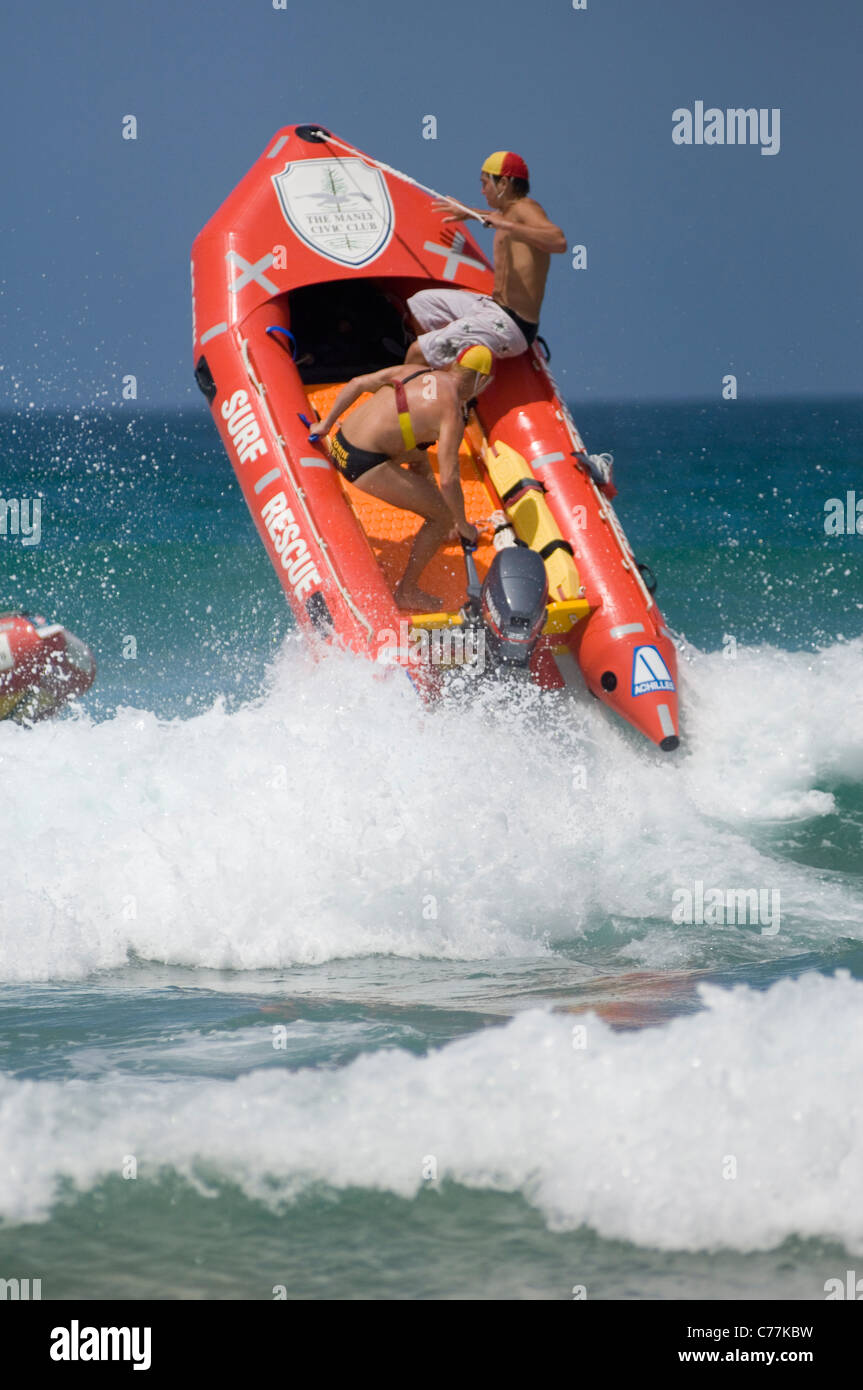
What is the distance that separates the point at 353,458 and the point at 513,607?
3.13 feet

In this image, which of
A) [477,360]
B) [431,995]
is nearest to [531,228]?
[477,360]

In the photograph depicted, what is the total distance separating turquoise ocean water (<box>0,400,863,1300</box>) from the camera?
8.15ft

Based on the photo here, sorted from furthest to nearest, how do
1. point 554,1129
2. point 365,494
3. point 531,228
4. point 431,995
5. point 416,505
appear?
point 365,494 → point 531,228 → point 416,505 → point 431,995 → point 554,1129

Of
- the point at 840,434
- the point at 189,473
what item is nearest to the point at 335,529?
the point at 189,473

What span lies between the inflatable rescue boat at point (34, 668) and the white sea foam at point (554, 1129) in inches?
101

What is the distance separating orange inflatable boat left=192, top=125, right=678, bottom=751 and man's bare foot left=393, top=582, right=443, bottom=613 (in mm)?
67

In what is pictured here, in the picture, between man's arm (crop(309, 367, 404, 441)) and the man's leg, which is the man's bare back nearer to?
man's arm (crop(309, 367, 404, 441))

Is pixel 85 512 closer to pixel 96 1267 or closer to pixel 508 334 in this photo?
pixel 508 334

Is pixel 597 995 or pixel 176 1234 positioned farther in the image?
pixel 597 995

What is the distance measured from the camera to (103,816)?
442 cm

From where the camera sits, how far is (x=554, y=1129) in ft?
8.77

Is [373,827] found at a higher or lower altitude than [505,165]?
lower

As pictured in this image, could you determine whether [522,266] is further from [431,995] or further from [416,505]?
[431,995]
